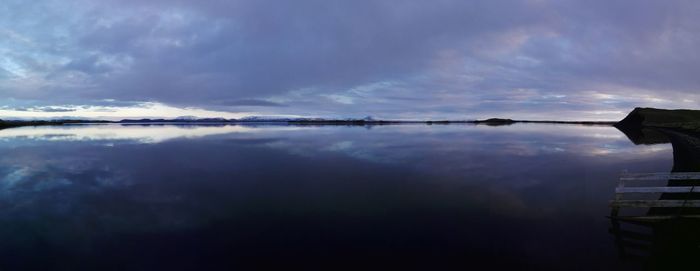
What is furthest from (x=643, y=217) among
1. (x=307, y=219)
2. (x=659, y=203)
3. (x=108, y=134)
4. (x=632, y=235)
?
(x=108, y=134)

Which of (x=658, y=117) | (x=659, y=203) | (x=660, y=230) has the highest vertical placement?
(x=658, y=117)

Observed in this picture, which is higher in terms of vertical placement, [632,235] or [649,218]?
[649,218]

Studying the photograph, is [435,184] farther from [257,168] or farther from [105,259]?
[105,259]

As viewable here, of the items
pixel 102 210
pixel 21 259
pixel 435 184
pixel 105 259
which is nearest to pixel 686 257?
pixel 435 184

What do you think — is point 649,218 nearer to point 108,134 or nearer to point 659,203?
point 659,203

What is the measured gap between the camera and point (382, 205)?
14.2 metres

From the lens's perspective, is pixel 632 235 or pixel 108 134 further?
pixel 108 134

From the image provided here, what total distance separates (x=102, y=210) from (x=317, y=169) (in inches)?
483

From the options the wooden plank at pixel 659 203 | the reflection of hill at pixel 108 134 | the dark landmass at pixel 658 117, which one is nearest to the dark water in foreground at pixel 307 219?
the wooden plank at pixel 659 203

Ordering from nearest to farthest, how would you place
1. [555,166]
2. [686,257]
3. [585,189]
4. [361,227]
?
[686,257] → [361,227] → [585,189] → [555,166]

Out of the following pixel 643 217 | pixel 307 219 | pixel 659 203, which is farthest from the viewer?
pixel 307 219

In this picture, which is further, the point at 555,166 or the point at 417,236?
the point at 555,166

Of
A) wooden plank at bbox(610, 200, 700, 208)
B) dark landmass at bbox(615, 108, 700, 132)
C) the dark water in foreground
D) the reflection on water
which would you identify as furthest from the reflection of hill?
dark landmass at bbox(615, 108, 700, 132)

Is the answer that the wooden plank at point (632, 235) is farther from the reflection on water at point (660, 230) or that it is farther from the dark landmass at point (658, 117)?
the dark landmass at point (658, 117)
